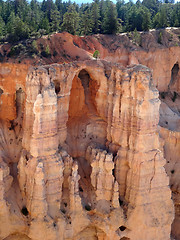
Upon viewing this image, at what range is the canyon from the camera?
27328 millimetres

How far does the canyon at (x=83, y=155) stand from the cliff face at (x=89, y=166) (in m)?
0.08

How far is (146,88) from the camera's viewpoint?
28469 millimetres

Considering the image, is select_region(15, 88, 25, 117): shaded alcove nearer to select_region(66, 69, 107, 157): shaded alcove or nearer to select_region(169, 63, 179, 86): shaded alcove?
select_region(66, 69, 107, 157): shaded alcove

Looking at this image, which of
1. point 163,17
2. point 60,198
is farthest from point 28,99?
point 163,17

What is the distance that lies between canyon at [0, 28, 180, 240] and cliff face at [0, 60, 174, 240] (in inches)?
3.3

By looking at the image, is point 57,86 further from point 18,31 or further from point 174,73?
point 174,73

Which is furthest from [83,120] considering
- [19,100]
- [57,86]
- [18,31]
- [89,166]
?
[18,31]

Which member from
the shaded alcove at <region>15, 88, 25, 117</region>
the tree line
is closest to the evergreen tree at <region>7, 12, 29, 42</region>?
the tree line

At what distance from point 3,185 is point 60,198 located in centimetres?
472

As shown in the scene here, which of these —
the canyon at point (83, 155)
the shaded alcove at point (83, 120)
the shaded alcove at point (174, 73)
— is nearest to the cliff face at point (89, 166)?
the canyon at point (83, 155)

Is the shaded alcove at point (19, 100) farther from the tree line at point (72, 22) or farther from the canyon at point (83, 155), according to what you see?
the tree line at point (72, 22)

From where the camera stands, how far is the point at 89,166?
106 feet

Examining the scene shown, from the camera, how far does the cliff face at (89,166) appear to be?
27.3 metres

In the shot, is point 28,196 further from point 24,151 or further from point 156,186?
point 156,186
